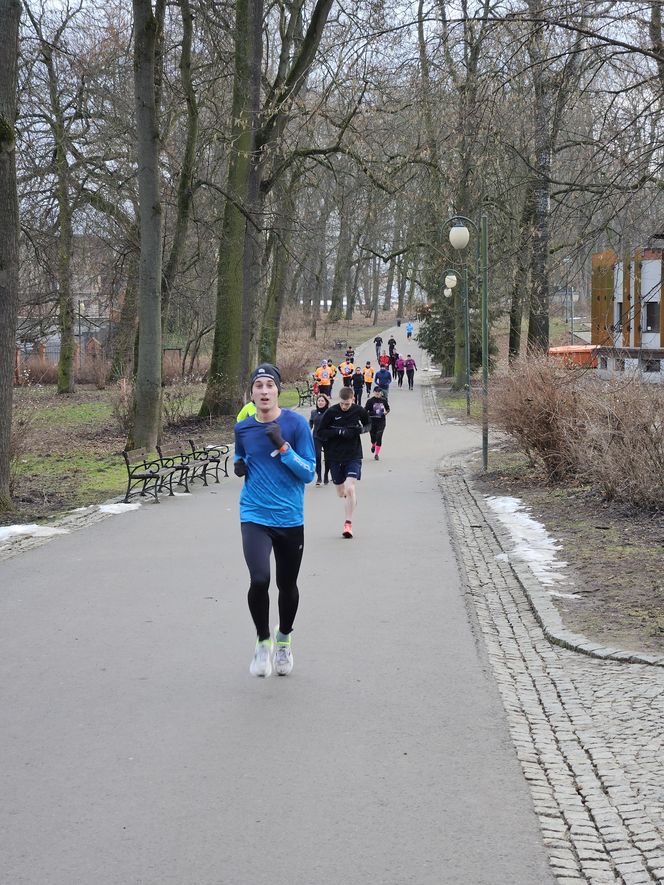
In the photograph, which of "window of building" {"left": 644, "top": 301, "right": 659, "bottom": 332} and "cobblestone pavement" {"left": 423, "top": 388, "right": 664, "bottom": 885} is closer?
"cobblestone pavement" {"left": 423, "top": 388, "right": 664, "bottom": 885}

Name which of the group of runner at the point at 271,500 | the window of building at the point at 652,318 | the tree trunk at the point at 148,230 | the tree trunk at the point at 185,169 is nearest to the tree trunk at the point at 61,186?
the tree trunk at the point at 148,230

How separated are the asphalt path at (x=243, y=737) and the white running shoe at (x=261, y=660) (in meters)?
0.10

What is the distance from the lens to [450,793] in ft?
16.0

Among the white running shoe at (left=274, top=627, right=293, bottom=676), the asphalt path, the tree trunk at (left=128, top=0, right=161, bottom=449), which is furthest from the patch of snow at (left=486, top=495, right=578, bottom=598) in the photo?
the tree trunk at (left=128, top=0, right=161, bottom=449)

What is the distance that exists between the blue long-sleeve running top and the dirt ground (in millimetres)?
2457

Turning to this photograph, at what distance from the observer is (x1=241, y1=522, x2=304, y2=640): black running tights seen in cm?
661

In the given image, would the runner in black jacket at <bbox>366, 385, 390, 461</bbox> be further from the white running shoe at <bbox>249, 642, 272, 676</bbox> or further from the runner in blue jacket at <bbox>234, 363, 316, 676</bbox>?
the white running shoe at <bbox>249, 642, 272, 676</bbox>

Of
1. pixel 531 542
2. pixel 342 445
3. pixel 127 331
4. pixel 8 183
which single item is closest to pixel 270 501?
pixel 531 542

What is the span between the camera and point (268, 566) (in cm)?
668

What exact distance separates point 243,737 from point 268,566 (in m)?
1.29

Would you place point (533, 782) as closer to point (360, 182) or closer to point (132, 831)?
point (132, 831)

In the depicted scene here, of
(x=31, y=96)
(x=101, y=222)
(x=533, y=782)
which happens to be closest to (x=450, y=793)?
(x=533, y=782)

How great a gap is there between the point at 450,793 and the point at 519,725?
1.14 m

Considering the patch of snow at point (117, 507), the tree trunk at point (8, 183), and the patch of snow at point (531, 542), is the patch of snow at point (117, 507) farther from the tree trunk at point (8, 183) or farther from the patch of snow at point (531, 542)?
the patch of snow at point (531, 542)
